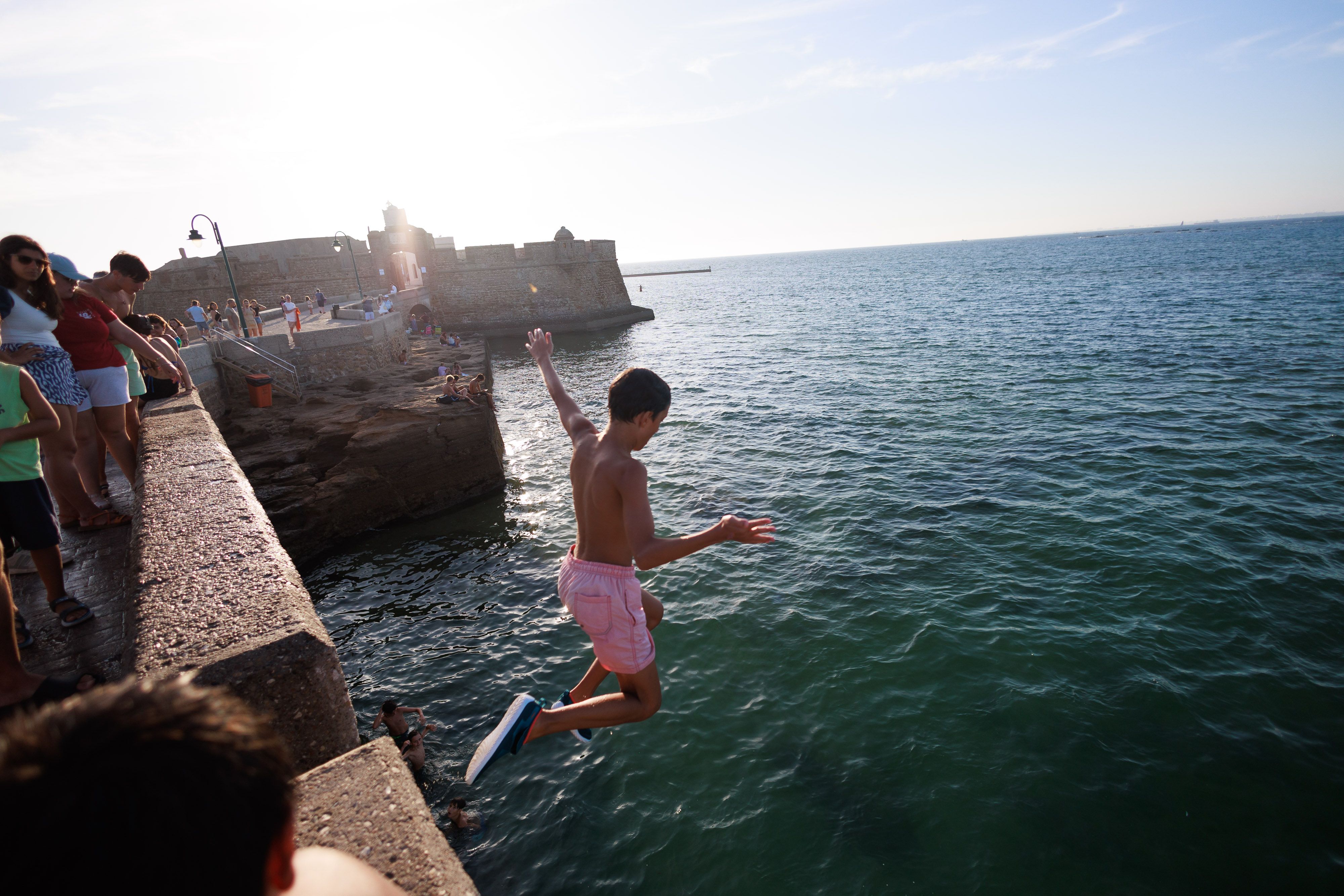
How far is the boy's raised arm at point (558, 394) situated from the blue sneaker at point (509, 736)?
1.49 metres

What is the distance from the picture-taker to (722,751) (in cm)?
664

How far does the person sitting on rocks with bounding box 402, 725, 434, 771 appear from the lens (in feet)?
21.3

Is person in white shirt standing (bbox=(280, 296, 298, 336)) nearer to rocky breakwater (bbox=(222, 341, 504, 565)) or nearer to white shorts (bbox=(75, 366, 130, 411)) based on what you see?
rocky breakwater (bbox=(222, 341, 504, 565))

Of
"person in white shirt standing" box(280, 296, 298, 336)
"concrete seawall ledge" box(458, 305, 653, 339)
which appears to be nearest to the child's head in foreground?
"person in white shirt standing" box(280, 296, 298, 336)

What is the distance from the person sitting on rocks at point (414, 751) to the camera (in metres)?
6.50

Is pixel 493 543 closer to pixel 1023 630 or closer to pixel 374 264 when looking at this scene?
pixel 1023 630

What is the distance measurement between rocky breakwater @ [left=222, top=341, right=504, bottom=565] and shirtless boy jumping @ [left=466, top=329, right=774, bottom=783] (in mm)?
9330

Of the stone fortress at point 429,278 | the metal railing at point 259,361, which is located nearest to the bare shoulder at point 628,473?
the metal railing at point 259,361

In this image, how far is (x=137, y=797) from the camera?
31.4 inches

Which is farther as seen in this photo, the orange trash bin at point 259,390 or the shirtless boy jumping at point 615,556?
the orange trash bin at point 259,390

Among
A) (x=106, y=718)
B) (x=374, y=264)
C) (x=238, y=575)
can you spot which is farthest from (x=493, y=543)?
(x=374, y=264)

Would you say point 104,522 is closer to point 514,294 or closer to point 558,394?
point 558,394

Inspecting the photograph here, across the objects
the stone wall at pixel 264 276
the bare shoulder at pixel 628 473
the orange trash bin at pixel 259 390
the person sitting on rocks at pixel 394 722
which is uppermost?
the stone wall at pixel 264 276

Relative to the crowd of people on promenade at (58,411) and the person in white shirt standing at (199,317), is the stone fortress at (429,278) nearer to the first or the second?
the person in white shirt standing at (199,317)
